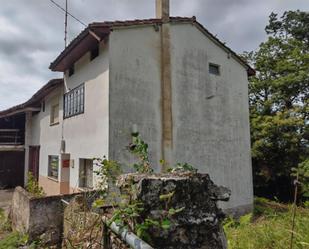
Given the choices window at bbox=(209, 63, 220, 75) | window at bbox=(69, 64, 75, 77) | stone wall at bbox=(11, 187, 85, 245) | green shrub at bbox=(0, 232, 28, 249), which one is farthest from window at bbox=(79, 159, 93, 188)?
window at bbox=(209, 63, 220, 75)

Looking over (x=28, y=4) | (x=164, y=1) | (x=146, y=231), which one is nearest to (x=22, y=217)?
(x=28, y=4)

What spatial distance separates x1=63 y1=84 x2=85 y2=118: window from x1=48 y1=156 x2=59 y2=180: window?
2853 millimetres

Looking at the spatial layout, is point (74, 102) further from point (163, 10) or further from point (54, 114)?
point (163, 10)

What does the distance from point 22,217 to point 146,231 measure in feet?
24.2

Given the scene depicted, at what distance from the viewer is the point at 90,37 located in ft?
34.4

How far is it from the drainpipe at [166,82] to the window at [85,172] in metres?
3.17

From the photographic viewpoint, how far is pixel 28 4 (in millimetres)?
9070

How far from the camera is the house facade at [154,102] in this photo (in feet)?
33.6

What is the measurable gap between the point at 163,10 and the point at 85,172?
7563mm

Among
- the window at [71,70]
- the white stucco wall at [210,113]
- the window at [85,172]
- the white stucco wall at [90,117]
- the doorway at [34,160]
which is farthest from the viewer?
the doorway at [34,160]

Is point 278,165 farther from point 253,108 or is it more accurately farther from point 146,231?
point 146,231

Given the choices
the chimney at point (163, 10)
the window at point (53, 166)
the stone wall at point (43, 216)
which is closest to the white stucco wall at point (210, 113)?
the chimney at point (163, 10)

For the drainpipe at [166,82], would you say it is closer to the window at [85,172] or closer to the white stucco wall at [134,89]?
the white stucco wall at [134,89]

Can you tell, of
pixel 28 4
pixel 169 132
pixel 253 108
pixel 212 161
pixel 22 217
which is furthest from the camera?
pixel 253 108
